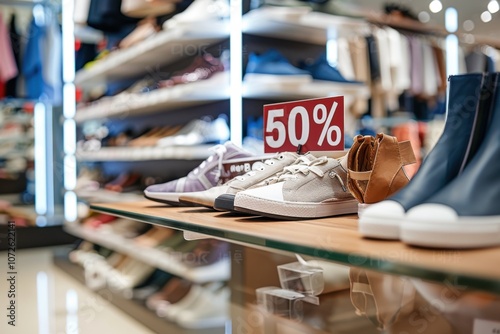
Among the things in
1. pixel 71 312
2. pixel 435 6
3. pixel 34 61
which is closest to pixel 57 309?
pixel 71 312

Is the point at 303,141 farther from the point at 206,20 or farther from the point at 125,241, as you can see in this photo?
the point at 125,241

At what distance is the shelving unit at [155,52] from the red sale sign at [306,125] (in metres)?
1.28

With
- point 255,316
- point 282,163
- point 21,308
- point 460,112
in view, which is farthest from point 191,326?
point 460,112

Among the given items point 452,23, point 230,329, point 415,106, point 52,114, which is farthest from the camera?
point 52,114

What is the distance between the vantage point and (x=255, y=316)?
1139 mm

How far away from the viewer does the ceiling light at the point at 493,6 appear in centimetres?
220

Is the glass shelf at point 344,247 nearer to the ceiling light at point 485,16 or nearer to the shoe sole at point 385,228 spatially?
the shoe sole at point 385,228

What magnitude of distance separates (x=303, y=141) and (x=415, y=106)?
10.2ft

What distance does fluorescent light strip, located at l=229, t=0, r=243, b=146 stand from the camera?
6.07 feet

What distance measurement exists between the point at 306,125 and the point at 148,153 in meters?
2.00

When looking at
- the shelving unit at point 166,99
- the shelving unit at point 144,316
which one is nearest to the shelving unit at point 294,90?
the shelving unit at point 166,99

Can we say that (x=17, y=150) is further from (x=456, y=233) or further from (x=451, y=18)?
(x=456, y=233)

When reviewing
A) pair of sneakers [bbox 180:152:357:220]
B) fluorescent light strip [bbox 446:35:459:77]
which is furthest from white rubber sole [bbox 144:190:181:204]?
fluorescent light strip [bbox 446:35:459:77]

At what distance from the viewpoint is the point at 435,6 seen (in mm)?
3256
